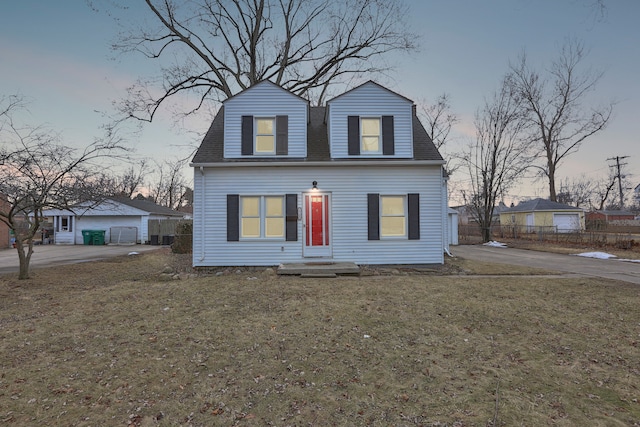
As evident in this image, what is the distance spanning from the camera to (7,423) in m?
2.73

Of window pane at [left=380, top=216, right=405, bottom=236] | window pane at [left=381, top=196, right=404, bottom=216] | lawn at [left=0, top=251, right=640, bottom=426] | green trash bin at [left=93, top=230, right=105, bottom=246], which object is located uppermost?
window pane at [left=381, top=196, right=404, bottom=216]

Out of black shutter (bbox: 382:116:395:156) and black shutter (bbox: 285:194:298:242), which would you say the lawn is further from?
black shutter (bbox: 382:116:395:156)

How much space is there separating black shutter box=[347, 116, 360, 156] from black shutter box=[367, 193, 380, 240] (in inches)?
64.6

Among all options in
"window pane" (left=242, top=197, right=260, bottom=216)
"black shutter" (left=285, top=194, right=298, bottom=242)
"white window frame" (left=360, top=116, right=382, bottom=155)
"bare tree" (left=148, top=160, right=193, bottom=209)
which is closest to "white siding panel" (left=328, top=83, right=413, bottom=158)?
"white window frame" (left=360, top=116, right=382, bottom=155)

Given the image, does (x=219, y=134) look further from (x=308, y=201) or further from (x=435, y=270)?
(x=435, y=270)

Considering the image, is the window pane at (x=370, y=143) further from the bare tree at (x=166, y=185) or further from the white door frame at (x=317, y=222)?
the bare tree at (x=166, y=185)

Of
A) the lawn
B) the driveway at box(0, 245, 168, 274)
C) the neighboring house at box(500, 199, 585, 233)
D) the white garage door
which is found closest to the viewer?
the lawn

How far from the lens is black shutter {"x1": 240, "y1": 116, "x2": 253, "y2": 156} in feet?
34.3

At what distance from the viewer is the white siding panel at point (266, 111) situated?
10484 millimetres

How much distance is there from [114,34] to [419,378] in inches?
783

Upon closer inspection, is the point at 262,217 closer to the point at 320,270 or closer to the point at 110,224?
the point at 320,270

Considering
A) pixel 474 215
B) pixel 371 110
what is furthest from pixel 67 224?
pixel 474 215

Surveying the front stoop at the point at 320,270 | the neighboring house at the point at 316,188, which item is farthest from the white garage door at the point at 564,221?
the front stoop at the point at 320,270

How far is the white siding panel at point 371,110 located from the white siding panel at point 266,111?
104 centimetres
